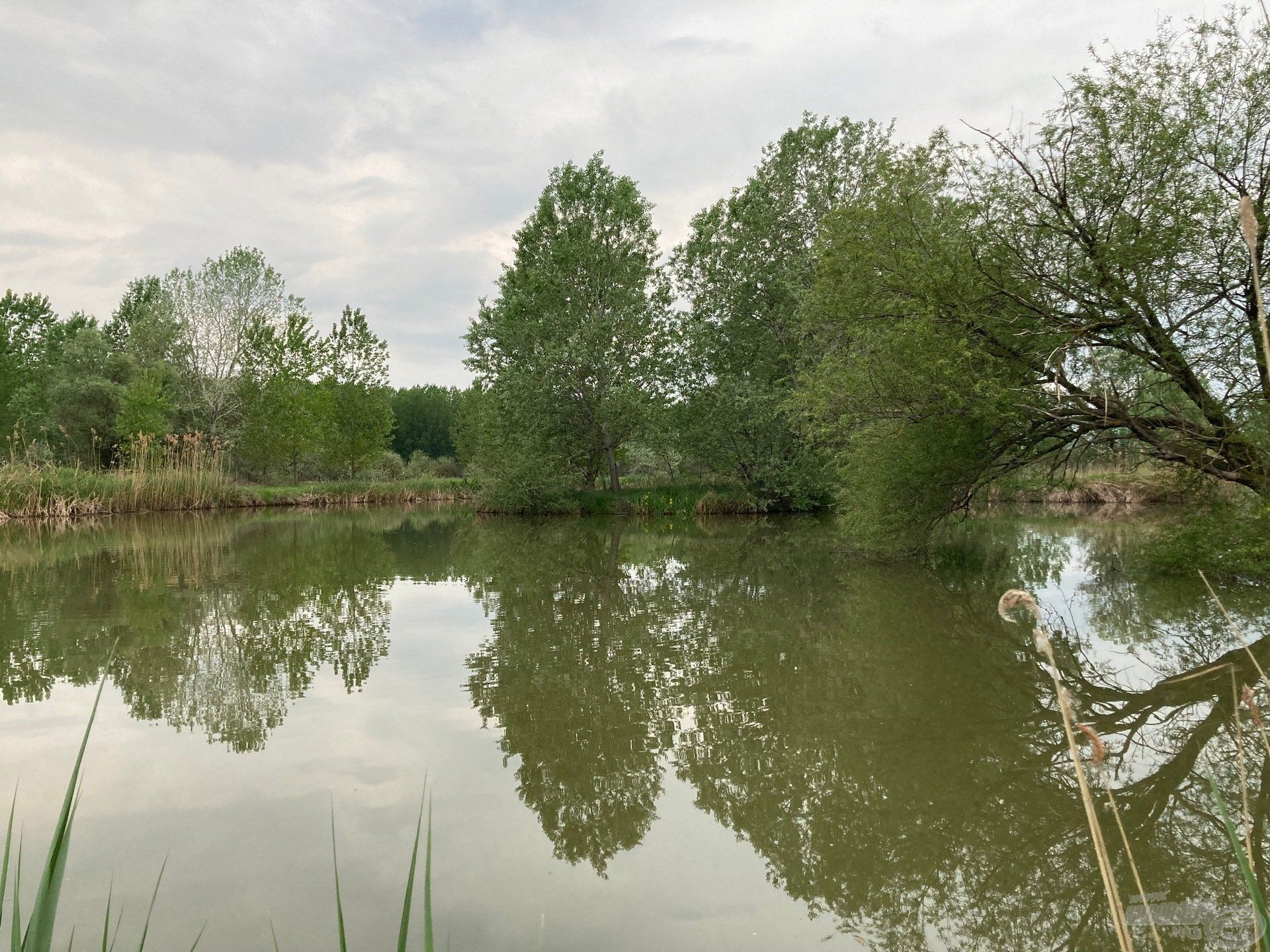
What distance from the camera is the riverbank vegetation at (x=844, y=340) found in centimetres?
767

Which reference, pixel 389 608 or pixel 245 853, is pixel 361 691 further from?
pixel 389 608

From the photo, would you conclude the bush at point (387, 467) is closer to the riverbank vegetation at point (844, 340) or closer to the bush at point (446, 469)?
the riverbank vegetation at point (844, 340)

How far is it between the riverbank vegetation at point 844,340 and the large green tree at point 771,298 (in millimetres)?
82

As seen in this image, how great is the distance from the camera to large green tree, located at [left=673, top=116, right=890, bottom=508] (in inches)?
827

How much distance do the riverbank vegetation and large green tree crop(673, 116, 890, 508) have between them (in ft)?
0.27

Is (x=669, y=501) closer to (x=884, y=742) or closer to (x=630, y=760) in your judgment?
(x=884, y=742)

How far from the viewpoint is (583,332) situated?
75.9 feet

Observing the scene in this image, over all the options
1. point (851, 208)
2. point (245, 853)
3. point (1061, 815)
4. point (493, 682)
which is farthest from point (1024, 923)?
point (851, 208)

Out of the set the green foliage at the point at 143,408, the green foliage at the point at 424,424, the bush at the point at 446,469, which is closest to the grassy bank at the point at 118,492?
the green foliage at the point at 143,408

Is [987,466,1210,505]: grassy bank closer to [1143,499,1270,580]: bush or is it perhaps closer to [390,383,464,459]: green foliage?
[1143,499,1270,580]: bush

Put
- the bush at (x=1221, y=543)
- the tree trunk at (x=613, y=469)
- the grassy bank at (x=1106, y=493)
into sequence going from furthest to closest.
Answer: the tree trunk at (x=613, y=469) < the grassy bank at (x=1106, y=493) < the bush at (x=1221, y=543)

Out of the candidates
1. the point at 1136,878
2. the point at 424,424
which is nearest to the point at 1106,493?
the point at 1136,878

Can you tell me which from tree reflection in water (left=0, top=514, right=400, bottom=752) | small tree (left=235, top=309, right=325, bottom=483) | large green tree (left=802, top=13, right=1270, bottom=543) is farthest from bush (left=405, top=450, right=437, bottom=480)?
large green tree (left=802, top=13, right=1270, bottom=543)

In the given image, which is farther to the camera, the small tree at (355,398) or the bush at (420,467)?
the bush at (420,467)
